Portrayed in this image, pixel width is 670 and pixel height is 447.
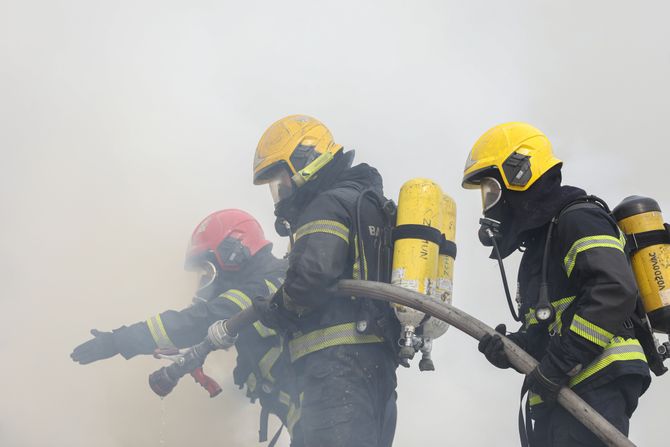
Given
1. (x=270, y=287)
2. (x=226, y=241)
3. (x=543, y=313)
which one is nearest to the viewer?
(x=543, y=313)

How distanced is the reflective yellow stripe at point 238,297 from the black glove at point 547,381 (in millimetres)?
3018

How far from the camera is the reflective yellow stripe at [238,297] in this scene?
641 centimetres

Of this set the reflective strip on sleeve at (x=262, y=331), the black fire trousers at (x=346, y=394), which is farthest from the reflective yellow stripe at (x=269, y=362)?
the black fire trousers at (x=346, y=394)

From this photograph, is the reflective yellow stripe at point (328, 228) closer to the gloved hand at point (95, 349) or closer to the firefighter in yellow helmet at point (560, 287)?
the firefighter in yellow helmet at point (560, 287)

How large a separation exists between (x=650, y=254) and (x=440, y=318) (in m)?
1.12

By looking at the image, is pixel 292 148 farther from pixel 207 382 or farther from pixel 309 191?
pixel 207 382

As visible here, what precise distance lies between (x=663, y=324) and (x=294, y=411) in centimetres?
241

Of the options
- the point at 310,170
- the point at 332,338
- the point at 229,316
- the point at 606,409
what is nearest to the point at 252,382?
the point at 229,316

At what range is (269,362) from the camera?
5984 millimetres

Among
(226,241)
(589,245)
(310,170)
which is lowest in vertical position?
(589,245)

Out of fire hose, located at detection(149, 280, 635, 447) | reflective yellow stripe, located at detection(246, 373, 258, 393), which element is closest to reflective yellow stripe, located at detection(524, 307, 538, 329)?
fire hose, located at detection(149, 280, 635, 447)

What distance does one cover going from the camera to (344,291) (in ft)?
15.9

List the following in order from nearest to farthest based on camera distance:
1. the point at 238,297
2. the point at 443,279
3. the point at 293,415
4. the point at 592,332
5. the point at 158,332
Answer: the point at 592,332 → the point at 443,279 → the point at 293,415 → the point at 158,332 → the point at 238,297

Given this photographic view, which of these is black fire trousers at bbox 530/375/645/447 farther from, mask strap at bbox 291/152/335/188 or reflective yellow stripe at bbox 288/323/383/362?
mask strap at bbox 291/152/335/188
